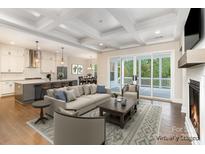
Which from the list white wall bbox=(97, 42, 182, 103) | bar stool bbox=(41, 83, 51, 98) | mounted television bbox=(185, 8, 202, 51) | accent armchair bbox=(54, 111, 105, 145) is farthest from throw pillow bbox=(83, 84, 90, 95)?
mounted television bbox=(185, 8, 202, 51)

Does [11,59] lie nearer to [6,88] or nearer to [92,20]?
[6,88]

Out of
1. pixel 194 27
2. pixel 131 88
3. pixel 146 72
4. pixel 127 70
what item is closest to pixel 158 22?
pixel 194 27

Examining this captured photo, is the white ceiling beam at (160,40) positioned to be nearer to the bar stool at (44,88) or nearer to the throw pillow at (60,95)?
the throw pillow at (60,95)

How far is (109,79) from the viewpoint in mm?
7496

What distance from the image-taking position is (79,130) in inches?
60.6

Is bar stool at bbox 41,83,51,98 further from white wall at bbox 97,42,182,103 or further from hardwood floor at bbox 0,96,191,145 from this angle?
white wall at bbox 97,42,182,103

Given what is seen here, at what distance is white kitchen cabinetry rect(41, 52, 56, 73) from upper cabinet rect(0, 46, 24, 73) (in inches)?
48.3

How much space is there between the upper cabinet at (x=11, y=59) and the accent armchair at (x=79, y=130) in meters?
6.33

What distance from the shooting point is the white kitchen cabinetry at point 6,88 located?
5.91 metres

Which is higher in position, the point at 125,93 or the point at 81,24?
the point at 81,24

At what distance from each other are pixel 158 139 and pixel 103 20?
11.7 feet

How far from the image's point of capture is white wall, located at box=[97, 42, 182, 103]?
5.07m
